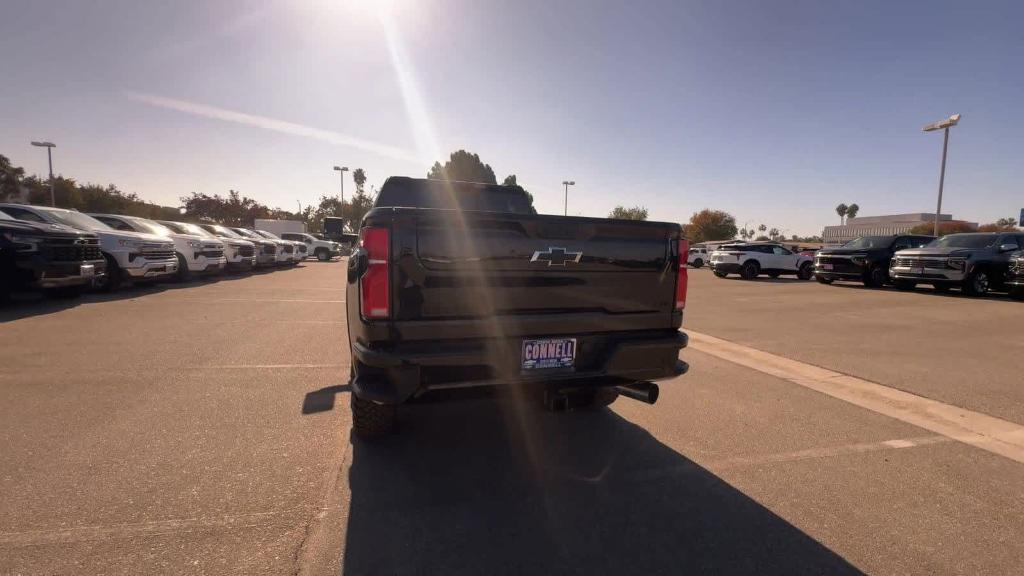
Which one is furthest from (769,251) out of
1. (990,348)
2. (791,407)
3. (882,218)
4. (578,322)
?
(882,218)

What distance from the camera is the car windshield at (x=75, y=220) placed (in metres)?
9.39

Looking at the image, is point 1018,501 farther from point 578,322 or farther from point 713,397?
point 578,322

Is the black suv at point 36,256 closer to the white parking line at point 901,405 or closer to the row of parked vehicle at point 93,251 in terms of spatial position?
the row of parked vehicle at point 93,251

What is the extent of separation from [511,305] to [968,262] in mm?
15534

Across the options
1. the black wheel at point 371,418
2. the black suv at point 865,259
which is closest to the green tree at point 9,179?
the black wheel at point 371,418

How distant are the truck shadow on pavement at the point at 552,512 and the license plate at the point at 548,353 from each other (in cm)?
72

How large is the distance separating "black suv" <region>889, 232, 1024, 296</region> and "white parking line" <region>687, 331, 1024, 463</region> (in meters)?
10.7

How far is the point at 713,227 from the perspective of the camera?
85.8 meters

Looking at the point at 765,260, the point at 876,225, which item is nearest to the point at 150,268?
the point at 765,260

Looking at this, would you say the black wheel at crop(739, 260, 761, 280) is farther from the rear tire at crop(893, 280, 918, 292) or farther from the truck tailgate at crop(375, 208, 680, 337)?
the truck tailgate at crop(375, 208, 680, 337)

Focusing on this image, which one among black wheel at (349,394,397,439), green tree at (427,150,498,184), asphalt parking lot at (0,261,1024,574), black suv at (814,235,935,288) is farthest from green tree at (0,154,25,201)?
black suv at (814,235,935,288)

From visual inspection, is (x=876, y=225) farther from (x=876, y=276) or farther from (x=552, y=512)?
(x=552, y=512)

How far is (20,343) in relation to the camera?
5.68m

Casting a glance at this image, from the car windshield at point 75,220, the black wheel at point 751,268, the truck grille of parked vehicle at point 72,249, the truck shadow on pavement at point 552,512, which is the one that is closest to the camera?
the truck shadow on pavement at point 552,512
